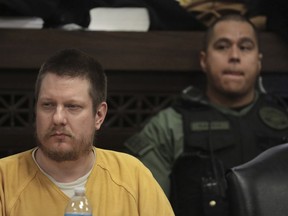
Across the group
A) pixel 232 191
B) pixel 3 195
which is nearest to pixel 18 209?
pixel 3 195

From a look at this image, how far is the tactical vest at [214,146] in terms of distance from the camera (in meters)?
3.17

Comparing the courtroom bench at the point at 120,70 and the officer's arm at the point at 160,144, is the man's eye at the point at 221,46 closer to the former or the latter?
the courtroom bench at the point at 120,70

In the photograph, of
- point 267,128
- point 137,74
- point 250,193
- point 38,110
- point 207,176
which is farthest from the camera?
point 137,74

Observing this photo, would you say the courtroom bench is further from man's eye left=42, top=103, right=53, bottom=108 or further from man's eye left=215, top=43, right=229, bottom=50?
man's eye left=42, top=103, right=53, bottom=108

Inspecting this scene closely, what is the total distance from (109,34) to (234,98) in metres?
0.62

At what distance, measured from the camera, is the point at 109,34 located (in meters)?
3.55

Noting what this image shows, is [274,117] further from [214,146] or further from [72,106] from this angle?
[72,106]

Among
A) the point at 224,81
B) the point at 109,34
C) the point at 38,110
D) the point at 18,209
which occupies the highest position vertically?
the point at 109,34

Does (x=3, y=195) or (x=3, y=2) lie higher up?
(x=3, y=2)

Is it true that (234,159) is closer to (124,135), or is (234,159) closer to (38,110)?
(124,135)

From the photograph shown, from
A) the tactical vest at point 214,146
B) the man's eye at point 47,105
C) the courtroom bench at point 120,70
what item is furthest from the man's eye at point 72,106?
the courtroom bench at point 120,70

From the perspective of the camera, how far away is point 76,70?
80.0 inches

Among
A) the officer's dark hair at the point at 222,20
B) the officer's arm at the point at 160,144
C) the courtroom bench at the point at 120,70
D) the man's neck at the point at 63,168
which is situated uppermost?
the officer's dark hair at the point at 222,20

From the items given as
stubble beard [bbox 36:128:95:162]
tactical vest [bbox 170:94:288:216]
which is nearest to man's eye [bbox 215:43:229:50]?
tactical vest [bbox 170:94:288:216]
